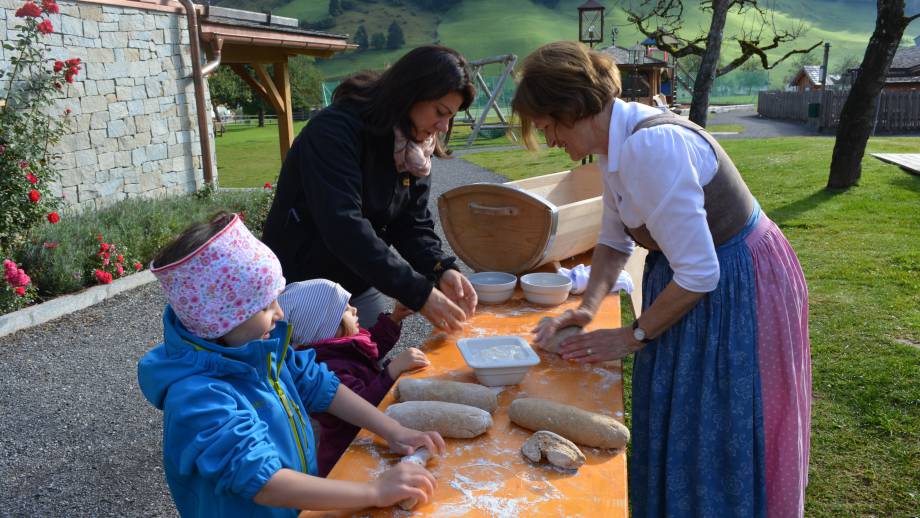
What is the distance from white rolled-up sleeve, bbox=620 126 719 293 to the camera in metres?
1.56

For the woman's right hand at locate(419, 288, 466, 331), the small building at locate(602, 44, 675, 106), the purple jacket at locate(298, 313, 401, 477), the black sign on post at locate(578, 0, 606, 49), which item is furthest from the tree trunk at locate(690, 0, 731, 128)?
the purple jacket at locate(298, 313, 401, 477)

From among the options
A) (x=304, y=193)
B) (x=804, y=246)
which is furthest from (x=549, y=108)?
(x=804, y=246)

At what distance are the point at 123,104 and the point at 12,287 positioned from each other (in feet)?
12.4

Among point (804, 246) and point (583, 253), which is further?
point (804, 246)

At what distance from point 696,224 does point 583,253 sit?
159cm

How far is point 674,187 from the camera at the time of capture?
61.1 inches

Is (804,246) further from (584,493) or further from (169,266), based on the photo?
(169,266)

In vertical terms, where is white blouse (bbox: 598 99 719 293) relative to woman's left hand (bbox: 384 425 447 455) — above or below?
above

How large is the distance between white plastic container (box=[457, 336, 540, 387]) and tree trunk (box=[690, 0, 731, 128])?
8.92 m

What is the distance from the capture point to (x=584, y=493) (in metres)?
1.32

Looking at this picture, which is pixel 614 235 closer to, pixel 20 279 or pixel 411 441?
pixel 411 441

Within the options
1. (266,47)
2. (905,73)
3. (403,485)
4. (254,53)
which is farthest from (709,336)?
(905,73)

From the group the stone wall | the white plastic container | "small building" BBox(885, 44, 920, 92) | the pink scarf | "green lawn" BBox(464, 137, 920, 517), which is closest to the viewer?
the white plastic container

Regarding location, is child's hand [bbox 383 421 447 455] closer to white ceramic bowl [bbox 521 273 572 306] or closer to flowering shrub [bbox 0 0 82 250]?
white ceramic bowl [bbox 521 273 572 306]
